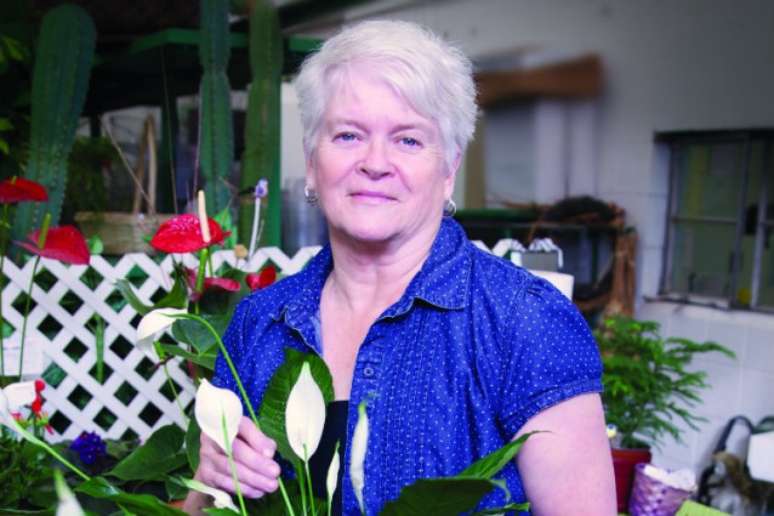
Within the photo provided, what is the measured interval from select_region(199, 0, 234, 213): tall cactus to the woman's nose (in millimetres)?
1794

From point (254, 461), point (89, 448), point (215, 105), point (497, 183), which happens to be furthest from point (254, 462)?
point (497, 183)

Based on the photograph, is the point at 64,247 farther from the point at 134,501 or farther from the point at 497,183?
the point at 497,183

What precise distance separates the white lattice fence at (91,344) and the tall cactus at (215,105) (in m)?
0.43

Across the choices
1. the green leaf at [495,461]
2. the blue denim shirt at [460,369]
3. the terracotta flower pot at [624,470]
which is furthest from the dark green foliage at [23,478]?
the terracotta flower pot at [624,470]

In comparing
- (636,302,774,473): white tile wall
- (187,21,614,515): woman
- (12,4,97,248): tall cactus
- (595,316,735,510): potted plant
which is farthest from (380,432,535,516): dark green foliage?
(636,302,774,473): white tile wall

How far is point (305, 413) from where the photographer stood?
0.47m

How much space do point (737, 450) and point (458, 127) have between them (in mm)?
2239

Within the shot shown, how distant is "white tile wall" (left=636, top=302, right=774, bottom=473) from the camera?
252 centimetres

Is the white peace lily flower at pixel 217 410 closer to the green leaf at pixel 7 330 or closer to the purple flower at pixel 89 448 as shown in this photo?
the purple flower at pixel 89 448

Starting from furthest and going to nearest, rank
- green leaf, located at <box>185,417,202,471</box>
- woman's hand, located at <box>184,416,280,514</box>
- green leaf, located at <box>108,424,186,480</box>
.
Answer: green leaf, located at <box>108,424,186,480</box> → green leaf, located at <box>185,417,202,471</box> → woman's hand, located at <box>184,416,280,514</box>

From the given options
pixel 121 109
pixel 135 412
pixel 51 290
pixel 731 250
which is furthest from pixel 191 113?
pixel 731 250

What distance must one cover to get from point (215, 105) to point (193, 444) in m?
1.51

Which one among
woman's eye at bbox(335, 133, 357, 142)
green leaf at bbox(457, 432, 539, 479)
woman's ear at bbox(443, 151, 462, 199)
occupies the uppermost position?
woman's eye at bbox(335, 133, 357, 142)

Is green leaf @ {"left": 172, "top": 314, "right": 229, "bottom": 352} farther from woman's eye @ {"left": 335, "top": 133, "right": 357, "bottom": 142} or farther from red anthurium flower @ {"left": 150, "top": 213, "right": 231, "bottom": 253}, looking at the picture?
woman's eye @ {"left": 335, "top": 133, "right": 357, "bottom": 142}
